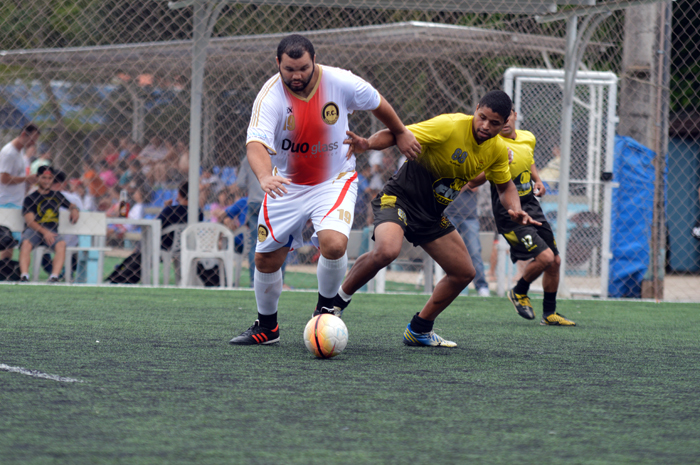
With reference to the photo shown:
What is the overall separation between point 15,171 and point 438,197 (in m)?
6.61

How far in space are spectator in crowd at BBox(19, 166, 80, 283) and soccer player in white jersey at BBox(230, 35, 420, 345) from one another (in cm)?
548

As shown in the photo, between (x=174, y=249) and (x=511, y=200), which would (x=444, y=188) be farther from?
(x=174, y=249)

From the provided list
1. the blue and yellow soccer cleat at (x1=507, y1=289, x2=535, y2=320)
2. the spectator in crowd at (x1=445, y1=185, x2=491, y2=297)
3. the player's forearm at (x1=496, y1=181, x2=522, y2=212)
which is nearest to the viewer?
the player's forearm at (x1=496, y1=181, x2=522, y2=212)

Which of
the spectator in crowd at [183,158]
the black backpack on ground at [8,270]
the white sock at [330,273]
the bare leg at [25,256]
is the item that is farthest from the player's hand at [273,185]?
the spectator in crowd at [183,158]

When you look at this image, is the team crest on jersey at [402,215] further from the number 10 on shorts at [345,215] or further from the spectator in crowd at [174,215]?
the spectator in crowd at [174,215]

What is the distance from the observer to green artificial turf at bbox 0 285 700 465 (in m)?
2.42

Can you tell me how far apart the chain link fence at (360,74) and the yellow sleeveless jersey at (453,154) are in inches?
179

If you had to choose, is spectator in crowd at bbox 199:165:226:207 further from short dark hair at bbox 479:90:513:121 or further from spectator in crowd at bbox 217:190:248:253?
short dark hair at bbox 479:90:513:121

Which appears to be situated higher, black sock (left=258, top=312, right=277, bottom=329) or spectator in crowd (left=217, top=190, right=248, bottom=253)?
spectator in crowd (left=217, top=190, right=248, bottom=253)

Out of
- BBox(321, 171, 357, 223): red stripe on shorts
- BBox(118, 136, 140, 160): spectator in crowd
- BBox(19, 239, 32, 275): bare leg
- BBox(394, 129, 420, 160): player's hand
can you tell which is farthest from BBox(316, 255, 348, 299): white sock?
BBox(118, 136, 140, 160): spectator in crowd

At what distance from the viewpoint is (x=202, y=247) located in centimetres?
938

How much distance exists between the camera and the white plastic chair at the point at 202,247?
9.23m

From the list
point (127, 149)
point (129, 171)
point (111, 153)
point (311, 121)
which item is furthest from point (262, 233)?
point (111, 153)

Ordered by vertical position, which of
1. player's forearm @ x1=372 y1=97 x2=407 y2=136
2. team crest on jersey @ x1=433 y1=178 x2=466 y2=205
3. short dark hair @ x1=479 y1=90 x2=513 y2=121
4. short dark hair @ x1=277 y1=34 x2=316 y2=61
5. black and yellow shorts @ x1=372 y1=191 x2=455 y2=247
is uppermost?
short dark hair @ x1=277 y1=34 x2=316 y2=61
